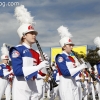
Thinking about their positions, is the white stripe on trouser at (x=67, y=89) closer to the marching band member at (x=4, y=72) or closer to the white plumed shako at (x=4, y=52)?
the marching band member at (x=4, y=72)

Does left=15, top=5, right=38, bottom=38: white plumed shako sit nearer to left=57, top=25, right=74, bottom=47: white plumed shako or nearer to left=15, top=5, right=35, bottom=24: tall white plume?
left=15, top=5, right=35, bottom=24: tall white plume

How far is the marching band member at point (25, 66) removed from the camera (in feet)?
14.9

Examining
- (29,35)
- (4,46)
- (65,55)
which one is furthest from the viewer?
(4,46)

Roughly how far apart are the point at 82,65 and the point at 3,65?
6153 mm

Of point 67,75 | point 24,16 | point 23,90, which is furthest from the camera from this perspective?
point 67,75

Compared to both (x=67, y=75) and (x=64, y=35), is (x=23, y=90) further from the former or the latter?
(x=64, y=35)

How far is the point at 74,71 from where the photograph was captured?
6332 millimetres

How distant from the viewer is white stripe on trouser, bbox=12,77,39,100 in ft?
15.1

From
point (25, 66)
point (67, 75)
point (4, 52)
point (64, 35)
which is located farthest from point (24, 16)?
point (4, 52)

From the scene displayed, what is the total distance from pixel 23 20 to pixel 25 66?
1.00 metres

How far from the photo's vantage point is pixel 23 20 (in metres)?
5.27

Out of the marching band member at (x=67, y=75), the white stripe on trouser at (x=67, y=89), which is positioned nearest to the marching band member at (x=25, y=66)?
the marching band member at (x=67, y=75)

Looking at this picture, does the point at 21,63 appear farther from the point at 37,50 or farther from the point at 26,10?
the point at 26,10

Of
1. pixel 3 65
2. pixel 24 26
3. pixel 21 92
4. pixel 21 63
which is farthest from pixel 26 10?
pixel 3 65
